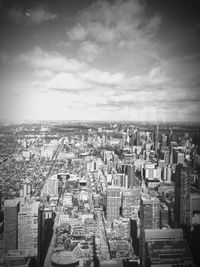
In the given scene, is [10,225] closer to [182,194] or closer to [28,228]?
[28,228]

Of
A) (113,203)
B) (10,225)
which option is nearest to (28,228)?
(10,225)

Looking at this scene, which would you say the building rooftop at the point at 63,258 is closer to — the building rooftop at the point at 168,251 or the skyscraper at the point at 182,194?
the building rooftop at the point at 168,251

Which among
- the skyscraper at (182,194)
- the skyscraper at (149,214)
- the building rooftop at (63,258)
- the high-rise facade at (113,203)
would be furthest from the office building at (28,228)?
the skyscraper at (182,194)

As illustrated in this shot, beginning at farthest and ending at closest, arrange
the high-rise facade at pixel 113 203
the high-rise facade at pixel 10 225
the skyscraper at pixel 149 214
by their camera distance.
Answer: the high-rise facade at pixel 113 203
the skyscraper at pixel 149 214
the high-rise facade at pixel 10 225

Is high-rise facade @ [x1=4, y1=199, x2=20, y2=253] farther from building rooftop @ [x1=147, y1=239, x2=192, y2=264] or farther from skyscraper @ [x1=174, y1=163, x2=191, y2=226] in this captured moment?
skyscraper @ [x1=174, y1=163, x2=191, y2=226]

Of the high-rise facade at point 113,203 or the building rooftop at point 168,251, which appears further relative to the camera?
the high-rise facade at point 113,203

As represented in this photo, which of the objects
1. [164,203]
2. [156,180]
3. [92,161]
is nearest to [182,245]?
[164,203]

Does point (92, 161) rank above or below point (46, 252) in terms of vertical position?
above

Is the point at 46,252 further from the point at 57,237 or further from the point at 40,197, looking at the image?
the point at 40,197
